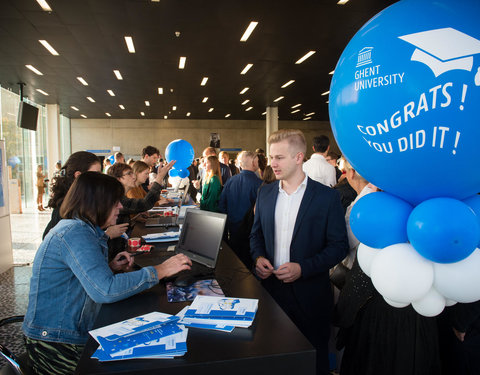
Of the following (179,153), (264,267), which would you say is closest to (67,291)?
(264,267)

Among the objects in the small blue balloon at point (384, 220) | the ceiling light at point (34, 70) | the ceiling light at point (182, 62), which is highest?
the ceiling light at point (182, 62)

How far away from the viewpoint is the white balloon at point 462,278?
94 cm

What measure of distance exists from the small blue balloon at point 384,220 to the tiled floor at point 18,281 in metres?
2.73

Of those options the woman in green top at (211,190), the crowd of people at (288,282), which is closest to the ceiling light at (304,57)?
the woman in green top at (211,190)

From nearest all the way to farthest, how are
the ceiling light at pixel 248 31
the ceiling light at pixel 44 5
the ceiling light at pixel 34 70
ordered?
the ceiling light at pixel 44 5 < the ceiling light at pixel 248 31 < the ceiling light at pixel 34 70

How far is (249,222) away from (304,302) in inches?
72.1

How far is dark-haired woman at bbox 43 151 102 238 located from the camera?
2.35 m

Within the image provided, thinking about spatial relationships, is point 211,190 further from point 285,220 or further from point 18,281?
point 18,281

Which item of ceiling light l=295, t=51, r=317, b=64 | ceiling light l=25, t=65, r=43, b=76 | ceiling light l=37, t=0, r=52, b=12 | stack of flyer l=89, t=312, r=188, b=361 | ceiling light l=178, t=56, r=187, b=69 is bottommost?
stack of flyer l=89, t=312, r=188, b=361

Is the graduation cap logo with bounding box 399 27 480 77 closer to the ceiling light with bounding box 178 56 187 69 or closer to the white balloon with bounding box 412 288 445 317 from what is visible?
the white balloon with bounding box 412 288 445 317

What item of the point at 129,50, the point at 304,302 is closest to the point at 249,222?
the point at 304,302

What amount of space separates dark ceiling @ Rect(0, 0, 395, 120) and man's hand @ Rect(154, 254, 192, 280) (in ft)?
14.6

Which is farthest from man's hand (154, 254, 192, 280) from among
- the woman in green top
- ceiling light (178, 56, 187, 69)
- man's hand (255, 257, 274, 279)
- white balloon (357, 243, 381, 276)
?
ceiling light (178, 56, 187, 69)

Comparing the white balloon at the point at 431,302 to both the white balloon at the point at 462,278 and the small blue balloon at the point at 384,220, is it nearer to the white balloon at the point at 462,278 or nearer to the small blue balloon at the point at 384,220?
the white balloon at the point at 462,278
